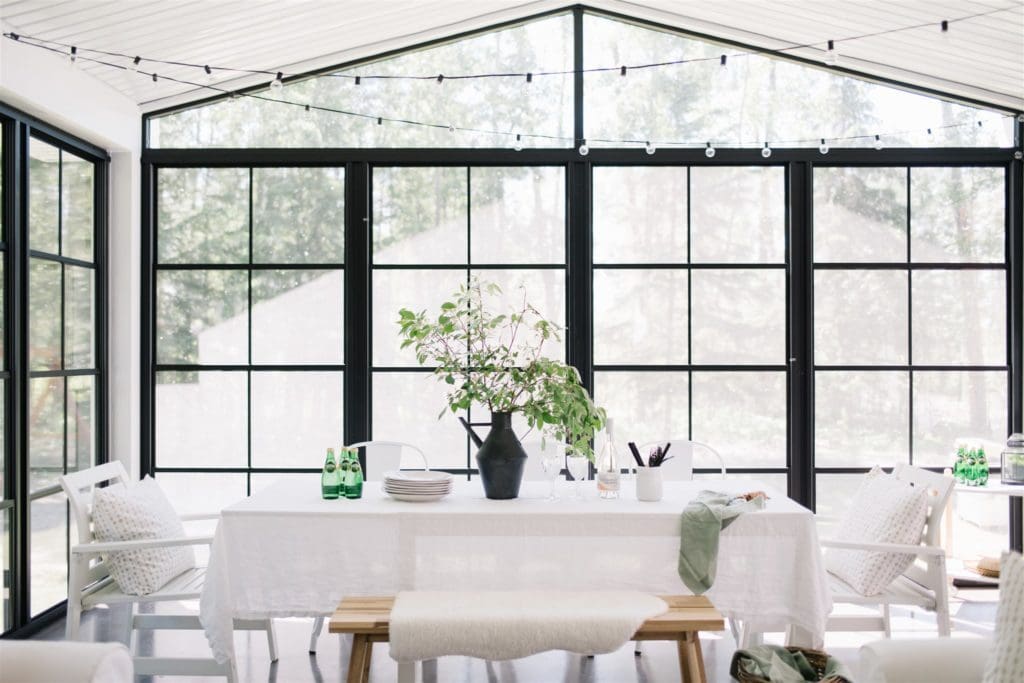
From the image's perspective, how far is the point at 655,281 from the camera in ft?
17.0

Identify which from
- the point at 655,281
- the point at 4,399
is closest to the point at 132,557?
the point at 4,399

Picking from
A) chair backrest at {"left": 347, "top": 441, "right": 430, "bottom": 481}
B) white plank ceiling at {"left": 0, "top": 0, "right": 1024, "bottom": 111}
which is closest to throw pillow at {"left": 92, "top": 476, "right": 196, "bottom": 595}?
chair backrest at {"left": 347, "top": 441, "right": 430, "bottom": 481}

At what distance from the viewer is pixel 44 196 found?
4332 millimetres

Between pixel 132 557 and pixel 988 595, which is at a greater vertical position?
pixel 132 557

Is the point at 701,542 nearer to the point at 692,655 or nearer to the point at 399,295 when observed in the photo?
the point at 692,655

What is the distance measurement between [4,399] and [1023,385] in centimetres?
560

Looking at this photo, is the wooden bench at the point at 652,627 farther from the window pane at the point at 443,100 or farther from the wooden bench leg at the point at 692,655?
the window pane at the point at 443,100

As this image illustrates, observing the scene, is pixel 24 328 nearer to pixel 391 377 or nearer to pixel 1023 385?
pixel 391 377

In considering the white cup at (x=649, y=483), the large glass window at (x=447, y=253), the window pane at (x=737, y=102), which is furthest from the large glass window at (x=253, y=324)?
the white cup at (x=649, y=483)

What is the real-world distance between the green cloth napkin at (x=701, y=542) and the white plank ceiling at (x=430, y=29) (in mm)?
2692

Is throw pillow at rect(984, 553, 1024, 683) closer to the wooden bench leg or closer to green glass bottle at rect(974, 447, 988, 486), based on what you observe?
Answer: the wooden bench leg

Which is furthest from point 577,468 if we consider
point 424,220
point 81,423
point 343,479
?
point 81,423

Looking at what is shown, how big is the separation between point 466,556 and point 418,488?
338 millimetres

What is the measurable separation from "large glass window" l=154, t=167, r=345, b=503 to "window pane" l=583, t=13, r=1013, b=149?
1775 mm
